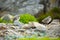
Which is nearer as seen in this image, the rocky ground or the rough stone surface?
the rocky ground

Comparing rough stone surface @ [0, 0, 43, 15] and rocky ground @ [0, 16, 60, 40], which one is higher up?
→ rough stone surface @ [0, 0, 43, 15]

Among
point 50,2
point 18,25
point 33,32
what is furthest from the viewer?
point 50,2

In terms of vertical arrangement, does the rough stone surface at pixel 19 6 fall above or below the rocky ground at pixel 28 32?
above

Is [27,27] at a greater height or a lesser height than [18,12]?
lesser

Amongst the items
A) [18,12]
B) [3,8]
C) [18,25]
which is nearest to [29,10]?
[18,12]

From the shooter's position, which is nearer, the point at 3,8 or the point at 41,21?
the point at 41,21

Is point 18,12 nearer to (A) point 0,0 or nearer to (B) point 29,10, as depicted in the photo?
(B) point 29,10

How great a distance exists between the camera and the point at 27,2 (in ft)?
47.8

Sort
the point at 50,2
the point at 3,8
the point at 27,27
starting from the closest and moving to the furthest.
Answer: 1. the point at 27,27
2. the point at 50,2
3. the point at 3,8

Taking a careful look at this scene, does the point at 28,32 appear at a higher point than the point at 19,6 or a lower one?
lower

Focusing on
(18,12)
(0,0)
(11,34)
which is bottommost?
(11,34)

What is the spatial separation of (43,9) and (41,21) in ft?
13.1

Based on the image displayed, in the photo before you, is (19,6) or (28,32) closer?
(28,32)

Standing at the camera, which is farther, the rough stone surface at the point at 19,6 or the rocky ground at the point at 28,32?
the rough stone surface at the point at 19,6
